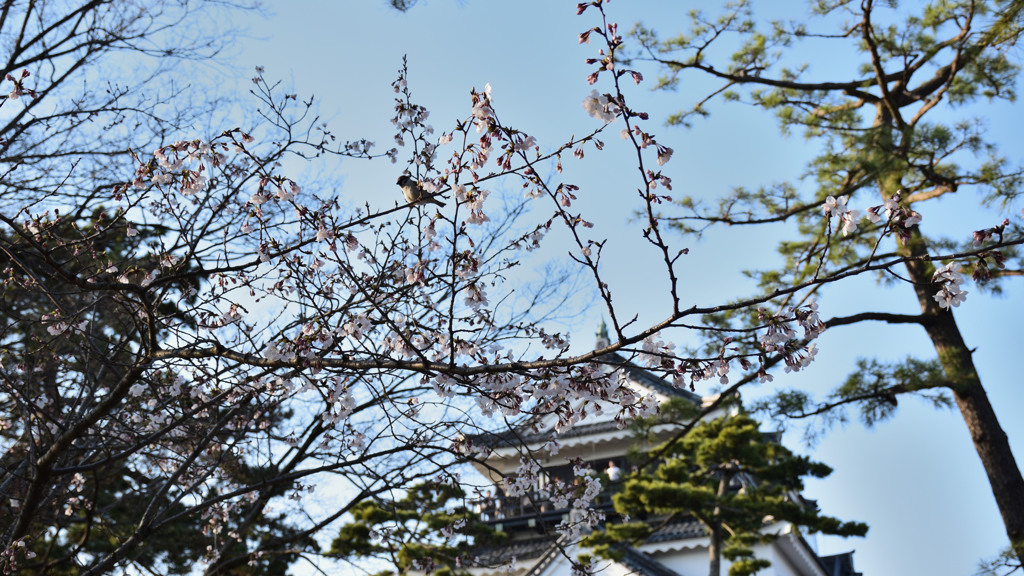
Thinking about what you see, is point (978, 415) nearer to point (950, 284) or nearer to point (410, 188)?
point (950, 284)

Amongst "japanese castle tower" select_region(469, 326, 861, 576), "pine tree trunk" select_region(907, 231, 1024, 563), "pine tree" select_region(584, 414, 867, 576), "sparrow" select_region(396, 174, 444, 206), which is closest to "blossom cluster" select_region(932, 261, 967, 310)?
"sparrow" select_region(396, 174, 444, 206)

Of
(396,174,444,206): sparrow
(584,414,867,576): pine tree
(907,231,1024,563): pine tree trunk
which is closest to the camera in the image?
(396,174,444,206): sparrow

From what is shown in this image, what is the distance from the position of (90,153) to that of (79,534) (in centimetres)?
492

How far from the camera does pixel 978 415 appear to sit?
762 cm

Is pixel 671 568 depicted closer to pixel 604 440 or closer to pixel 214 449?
pixel 604 440

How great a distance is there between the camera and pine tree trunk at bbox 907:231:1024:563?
725 centimetres

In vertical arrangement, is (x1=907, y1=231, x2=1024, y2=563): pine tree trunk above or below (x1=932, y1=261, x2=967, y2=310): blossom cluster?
above

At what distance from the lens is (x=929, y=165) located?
25.7 feet

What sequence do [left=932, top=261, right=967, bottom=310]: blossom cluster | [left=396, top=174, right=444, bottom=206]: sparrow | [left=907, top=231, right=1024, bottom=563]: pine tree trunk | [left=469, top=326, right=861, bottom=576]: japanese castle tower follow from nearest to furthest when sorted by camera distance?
[left=932, top=261, right=967, bottom=310]: blossom cluster, [left=396, top=174, right=444, bottom=206]: sparrow, [left=907, top=231, right=1024, bottom=563]: pine tree trunk, [left=469, top=326, right=861, bottom=576]: japanese castle tower

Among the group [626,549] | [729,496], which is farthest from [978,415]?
[626,549]

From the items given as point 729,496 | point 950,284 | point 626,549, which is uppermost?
point 729,496

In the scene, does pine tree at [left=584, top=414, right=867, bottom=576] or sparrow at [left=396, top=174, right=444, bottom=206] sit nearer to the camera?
sparrow at [left=396, top=174, right=444, bottom=206]

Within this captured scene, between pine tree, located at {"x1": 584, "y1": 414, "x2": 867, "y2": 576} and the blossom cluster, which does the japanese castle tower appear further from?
the blossom cluster

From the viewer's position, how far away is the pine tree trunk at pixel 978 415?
7246mm
